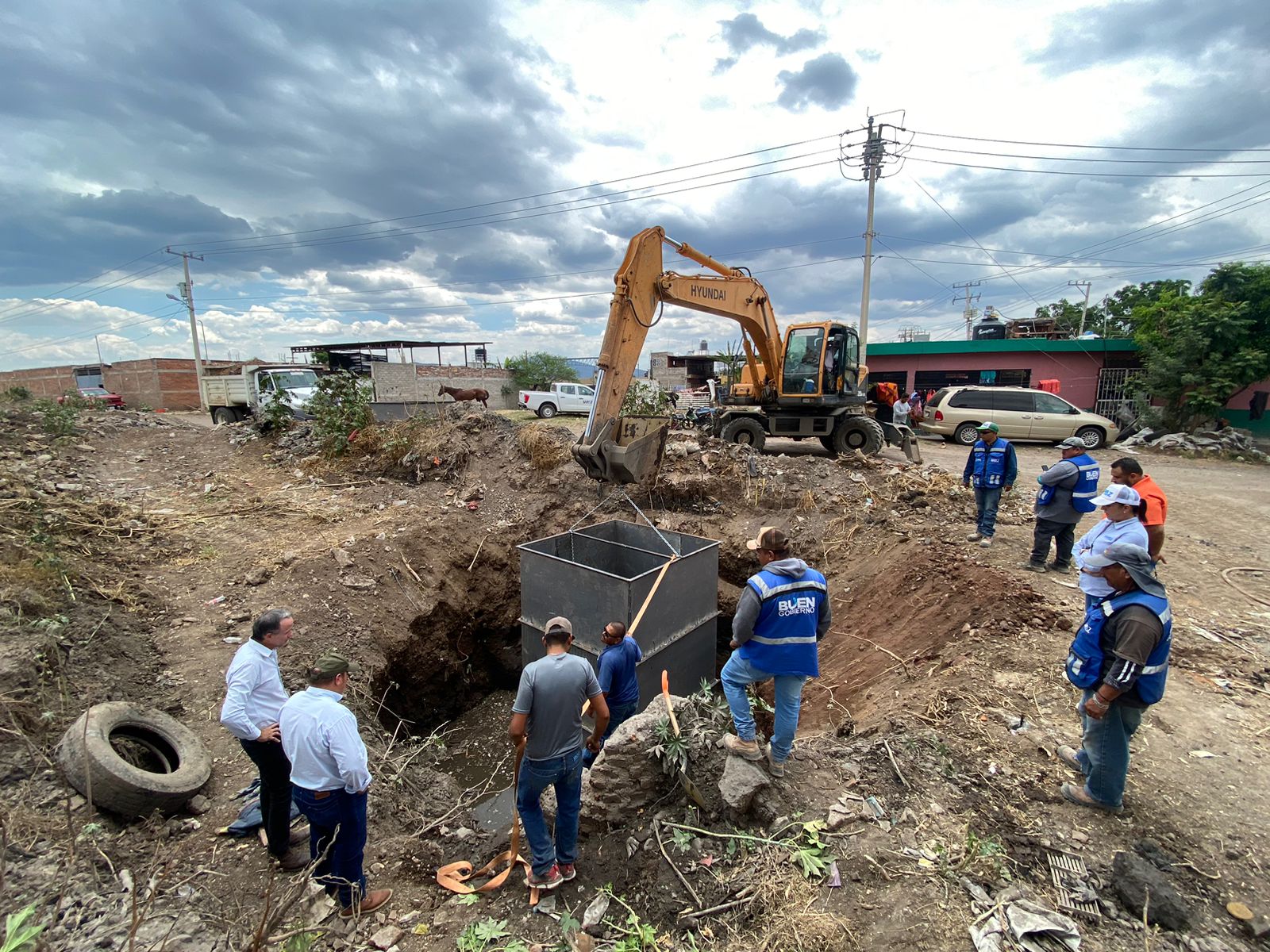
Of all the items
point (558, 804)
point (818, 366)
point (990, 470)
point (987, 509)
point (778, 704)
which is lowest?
point (558, 804)

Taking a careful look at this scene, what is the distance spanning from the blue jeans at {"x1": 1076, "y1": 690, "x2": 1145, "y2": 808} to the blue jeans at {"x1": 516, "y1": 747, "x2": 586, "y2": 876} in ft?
8.46

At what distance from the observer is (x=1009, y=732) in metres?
3.37

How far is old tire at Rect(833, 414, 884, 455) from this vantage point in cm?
1048

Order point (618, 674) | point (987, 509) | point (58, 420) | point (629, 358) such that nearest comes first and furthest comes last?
point (618, 674) < point (987, 509) < point (629, 358) < point (58, 420)

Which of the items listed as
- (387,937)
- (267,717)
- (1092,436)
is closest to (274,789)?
(267,717)

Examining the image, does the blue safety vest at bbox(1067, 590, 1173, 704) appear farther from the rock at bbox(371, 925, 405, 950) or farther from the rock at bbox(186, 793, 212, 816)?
the rock at bbox(186, 793, 212, 816)

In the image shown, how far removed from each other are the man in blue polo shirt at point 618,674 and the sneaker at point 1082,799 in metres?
2.44

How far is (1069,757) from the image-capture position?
9.98 feet

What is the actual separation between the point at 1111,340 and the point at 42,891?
2251cm

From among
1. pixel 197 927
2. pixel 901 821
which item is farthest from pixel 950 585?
pixel 197 927

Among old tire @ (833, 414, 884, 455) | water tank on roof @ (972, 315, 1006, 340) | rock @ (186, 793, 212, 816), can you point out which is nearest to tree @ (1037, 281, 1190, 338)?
water tank on roof @ (972, 315, 1006, 340)

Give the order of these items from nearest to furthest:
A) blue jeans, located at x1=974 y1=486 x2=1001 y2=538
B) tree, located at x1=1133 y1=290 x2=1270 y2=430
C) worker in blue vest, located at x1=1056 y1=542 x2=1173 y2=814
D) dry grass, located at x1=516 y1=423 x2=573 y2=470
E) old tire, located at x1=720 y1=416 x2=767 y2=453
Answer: worker in blue vest, located at x1=1056 y1=542 x2=1173 y2=814 → blue jeans, located at x1=974 y1=486 x2=1001 y2=538 → dry grass, located at x1=516 y1=423 x2=573 y2=470 → old tire, located at x1=720 y1=416 x2=767 y2=453 → tree, located at x1=1133 y1=290 x2=1270 y2=430

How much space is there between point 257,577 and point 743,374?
9352 mm

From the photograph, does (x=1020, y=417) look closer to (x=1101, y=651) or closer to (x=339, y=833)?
(x=1101, y=651)
